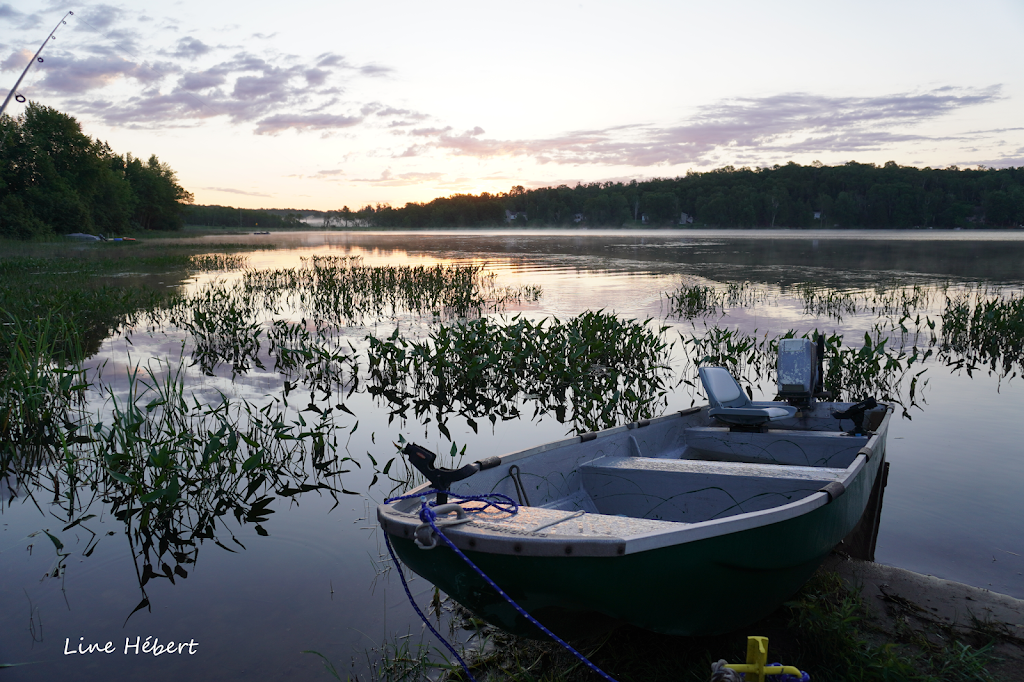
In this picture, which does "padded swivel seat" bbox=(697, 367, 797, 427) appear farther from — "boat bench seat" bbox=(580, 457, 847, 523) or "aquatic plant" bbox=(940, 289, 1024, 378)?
"aquatic plant" bbox=(940, 289, 1024, 378)

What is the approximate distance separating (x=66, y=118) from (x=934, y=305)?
253 ft

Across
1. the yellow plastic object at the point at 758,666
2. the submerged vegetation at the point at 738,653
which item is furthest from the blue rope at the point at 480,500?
the yellow plastic object at the point at 758,666

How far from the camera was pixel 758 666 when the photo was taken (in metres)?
2.69

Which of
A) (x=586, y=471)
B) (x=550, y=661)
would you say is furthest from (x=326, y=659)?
(x=586, y=471)

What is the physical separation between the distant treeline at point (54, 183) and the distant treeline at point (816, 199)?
312 feet

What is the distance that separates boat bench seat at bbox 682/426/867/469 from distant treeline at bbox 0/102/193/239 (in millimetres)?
55551

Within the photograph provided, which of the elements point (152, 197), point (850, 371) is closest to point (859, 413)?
point (850, 371)

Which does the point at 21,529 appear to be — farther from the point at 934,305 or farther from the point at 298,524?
the point at 934,305

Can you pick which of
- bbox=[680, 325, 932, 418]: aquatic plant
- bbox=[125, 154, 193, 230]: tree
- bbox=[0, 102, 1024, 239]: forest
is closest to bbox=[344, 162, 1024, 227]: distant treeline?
bbox=[0, 102, 1024, 239]: forest

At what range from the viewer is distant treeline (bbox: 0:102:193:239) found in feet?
165

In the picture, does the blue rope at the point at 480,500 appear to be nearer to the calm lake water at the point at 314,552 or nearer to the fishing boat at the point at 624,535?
the fishing boat at the point at 624,535

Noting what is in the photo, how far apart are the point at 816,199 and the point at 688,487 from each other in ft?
420

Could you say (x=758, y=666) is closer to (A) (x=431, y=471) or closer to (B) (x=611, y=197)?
(A) (x=431, y=471)

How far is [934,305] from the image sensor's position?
17.0m
